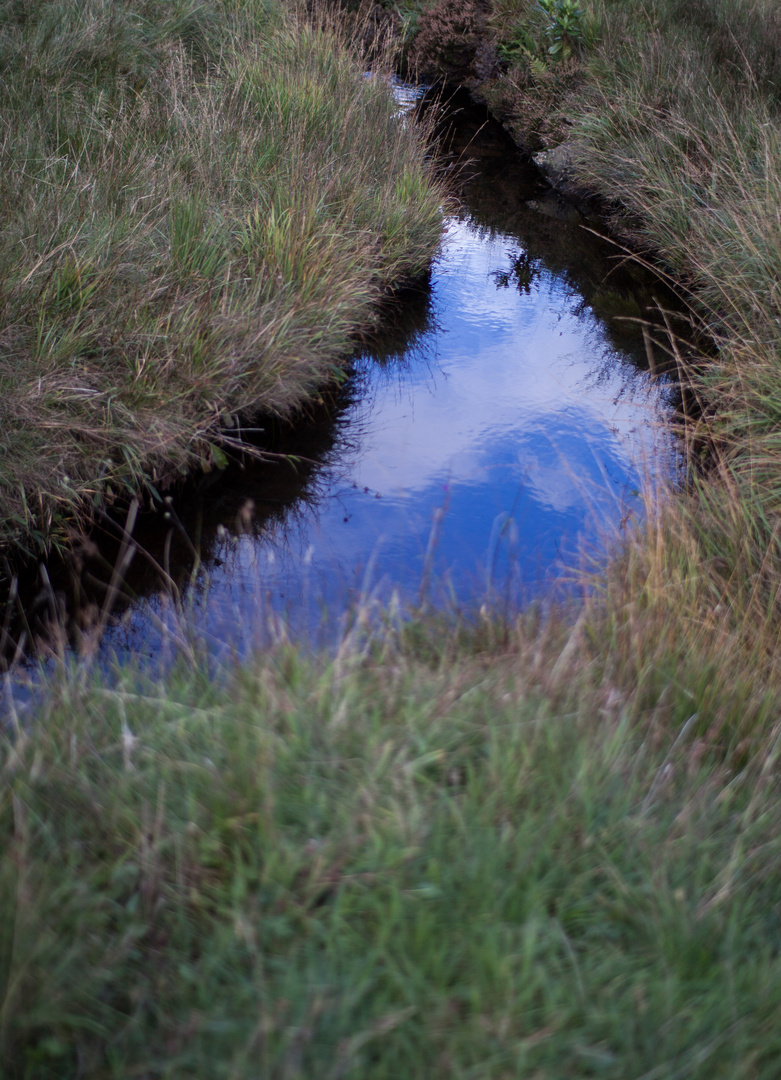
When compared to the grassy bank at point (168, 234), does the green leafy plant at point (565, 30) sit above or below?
above

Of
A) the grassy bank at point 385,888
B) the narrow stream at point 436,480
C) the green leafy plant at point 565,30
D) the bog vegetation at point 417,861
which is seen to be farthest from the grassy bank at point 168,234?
the green leafy plant at point 565,30

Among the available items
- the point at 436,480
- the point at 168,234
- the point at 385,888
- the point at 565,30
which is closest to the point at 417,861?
the point at 385,888

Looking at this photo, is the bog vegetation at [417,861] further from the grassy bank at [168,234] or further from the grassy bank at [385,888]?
the grassy bank at [168,234]

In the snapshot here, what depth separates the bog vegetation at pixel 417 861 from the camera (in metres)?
1.31

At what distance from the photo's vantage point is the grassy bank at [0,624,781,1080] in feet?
4.29

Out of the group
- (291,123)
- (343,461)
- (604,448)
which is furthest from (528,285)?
(343,461)

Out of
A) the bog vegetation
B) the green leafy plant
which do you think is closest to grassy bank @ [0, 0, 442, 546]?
the bog vegetation

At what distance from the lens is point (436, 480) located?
4605 mm

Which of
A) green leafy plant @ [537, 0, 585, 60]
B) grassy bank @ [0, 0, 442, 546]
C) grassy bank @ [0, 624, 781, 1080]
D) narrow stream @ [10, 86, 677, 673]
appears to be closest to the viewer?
grassy bank @ [0, 624, 781, 1080]

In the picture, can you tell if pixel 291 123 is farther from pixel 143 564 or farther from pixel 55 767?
pixel 55 767

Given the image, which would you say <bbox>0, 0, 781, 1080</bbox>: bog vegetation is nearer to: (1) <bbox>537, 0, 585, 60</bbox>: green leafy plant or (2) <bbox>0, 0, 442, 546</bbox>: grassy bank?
(2) <bbox>0, 0, 442, 546</bbox>: grassy bank

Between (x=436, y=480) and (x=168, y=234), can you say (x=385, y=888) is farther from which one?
(x=168, y=234)

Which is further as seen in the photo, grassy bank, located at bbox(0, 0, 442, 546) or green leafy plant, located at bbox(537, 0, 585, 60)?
green leafy plant, located at bbox(537, 0, 585, 60)

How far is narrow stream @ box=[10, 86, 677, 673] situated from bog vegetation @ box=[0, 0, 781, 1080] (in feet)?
1.44
